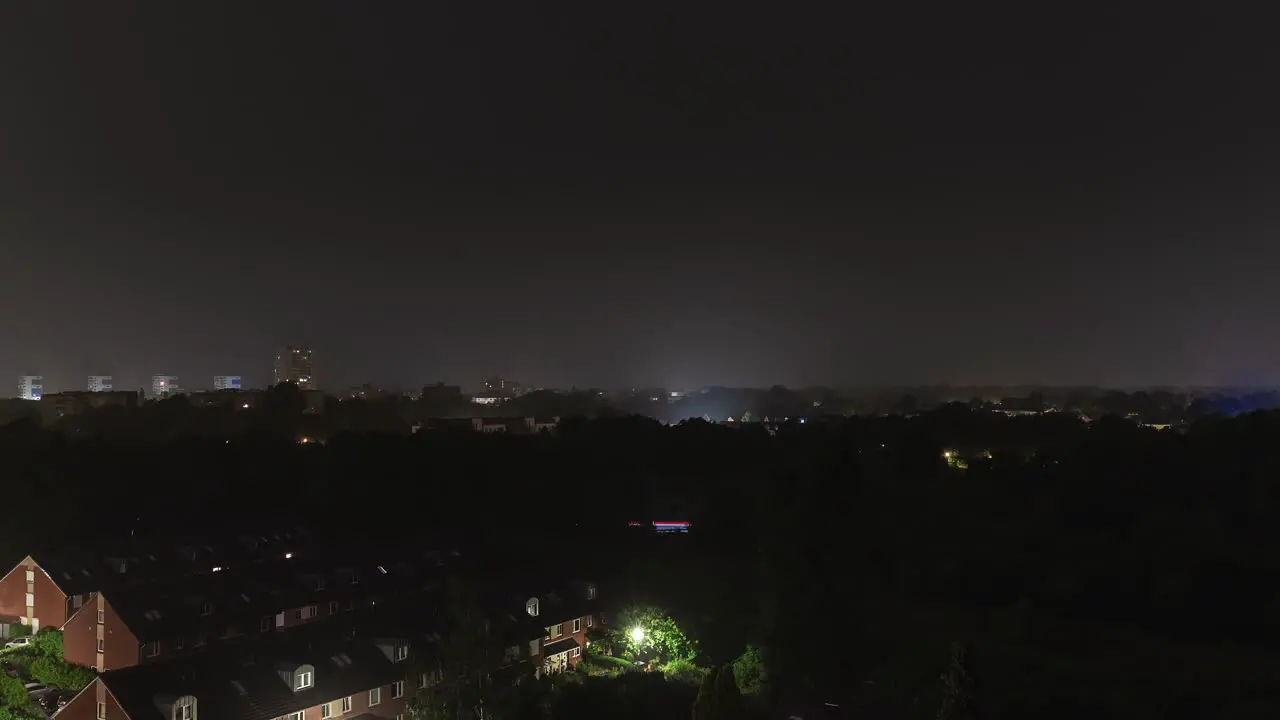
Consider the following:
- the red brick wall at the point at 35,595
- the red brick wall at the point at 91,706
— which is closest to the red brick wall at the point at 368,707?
the red brick wall at the point at 91,706

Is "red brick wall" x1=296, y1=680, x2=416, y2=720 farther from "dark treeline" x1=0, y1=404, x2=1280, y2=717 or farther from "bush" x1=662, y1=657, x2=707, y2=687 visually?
"dark treeline" x1=0, y1=404, x2=1280, y2=717

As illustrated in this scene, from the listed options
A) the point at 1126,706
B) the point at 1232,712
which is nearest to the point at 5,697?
the point at 1126,706

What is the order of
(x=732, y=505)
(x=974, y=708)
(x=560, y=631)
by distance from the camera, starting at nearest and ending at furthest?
(x=974, y=708), (x=560, y=631), (x=732, y=505)

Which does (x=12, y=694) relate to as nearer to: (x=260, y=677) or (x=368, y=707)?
(x=260, y=677)

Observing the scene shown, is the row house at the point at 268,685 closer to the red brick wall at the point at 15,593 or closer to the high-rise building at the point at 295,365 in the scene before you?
the red brick wall at the point at 15,593

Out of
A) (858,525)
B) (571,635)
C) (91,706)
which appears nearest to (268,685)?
(91,706)

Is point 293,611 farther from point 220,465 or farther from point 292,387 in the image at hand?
point 292,387

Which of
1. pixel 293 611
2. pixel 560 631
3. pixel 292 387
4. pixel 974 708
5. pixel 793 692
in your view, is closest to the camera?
pixel 974 708
